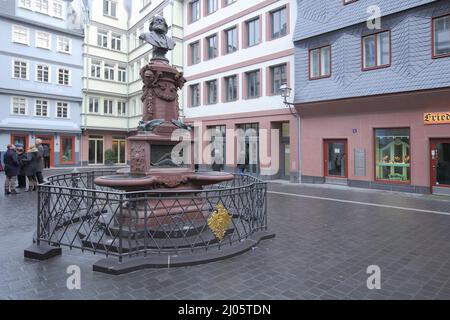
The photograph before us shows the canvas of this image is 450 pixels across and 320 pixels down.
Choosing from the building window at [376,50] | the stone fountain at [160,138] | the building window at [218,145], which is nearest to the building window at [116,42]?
the building window at [218,145]

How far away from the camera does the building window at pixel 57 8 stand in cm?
2830

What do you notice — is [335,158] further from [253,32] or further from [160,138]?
[160,138]

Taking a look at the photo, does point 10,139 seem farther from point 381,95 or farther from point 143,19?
point 381,95

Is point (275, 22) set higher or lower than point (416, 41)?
higher

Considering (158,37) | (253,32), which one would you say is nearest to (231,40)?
(253,32)

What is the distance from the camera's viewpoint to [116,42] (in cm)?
3231

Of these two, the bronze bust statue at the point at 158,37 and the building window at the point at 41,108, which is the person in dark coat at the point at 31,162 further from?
the building window at the point at 41,108

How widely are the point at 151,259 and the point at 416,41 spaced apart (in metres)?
13.2

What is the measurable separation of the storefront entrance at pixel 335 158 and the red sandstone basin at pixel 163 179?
1039 cm

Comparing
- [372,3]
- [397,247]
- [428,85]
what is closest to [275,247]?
[397,247]

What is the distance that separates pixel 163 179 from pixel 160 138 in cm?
94

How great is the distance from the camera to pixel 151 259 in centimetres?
470
